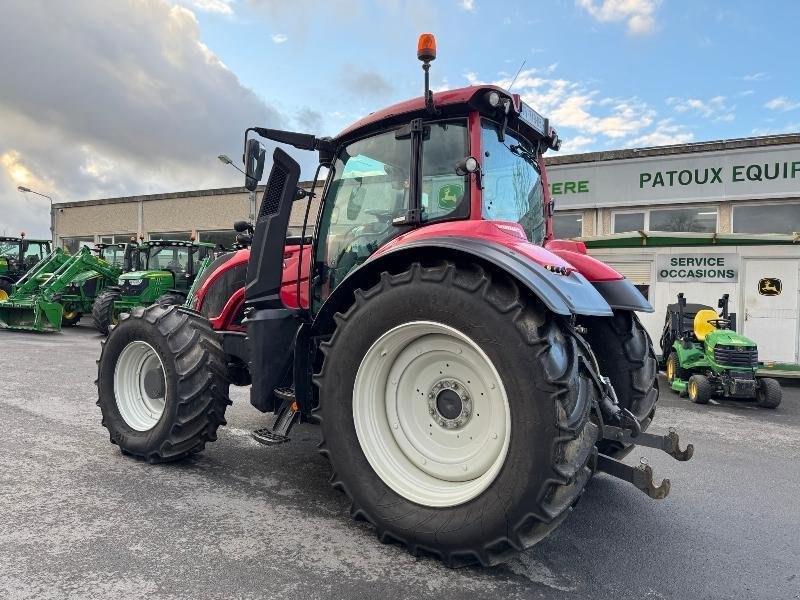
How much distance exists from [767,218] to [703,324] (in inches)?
227

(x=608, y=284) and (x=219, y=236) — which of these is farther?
(x=219, y=236)

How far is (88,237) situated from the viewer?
26.8 metres

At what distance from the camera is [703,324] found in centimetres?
852

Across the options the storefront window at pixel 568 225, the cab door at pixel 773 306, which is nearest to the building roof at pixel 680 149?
the storefront window at pixel 568 225

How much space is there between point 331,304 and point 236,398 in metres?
3.83

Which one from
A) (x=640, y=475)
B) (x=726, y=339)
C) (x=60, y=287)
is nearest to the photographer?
(x=640, y=475)

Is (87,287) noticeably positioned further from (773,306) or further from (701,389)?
(773,306)

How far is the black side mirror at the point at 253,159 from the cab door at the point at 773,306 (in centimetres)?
946

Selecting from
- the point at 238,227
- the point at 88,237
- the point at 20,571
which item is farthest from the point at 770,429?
the point at 88,237

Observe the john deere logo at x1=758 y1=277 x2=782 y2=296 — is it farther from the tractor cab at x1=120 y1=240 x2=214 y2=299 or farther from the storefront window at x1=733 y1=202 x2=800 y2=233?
the tractor cab at x1=120 y1=240 x2=214 y2=299

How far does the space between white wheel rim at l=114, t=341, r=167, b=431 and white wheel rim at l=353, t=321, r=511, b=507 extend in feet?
6.68

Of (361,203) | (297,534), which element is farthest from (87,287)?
(297,534)

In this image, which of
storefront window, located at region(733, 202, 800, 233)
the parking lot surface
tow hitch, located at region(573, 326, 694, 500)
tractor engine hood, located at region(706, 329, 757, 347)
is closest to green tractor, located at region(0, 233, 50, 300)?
the parking lot surface

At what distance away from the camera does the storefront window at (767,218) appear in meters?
12.2
